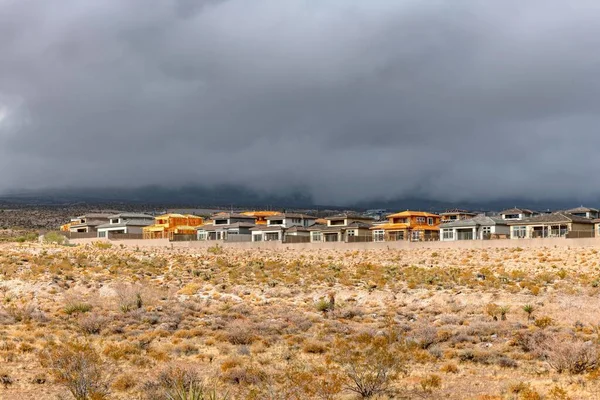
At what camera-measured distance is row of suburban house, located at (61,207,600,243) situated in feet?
289

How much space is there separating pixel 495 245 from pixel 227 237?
58185 mm

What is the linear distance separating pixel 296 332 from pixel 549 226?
72.4 m

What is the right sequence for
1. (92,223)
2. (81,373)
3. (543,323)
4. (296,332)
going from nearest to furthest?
(81,373) < (296,332) < (543,323) < (92,223)

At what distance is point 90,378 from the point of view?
604 inches

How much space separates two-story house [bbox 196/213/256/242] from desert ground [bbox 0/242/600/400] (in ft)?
181

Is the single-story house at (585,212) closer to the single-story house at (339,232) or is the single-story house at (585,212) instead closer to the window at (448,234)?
the window at (448,234)

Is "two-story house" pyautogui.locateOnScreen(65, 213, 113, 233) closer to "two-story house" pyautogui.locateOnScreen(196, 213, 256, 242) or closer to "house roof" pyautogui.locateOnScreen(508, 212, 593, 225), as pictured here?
"two-story house" pyautogui.locateOnScreen(196, 213, 256, 242)

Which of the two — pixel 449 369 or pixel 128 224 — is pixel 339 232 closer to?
pixel 128 224

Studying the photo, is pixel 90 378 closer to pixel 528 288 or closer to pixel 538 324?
pixel 538 324

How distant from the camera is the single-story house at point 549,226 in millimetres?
85175

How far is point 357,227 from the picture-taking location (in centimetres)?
10350

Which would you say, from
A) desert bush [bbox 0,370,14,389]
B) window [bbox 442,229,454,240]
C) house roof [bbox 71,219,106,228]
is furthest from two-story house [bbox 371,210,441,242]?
desert bush [bbox 0,370,14,389]

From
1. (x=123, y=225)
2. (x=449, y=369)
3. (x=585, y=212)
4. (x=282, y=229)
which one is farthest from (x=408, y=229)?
(x=449, y=369)

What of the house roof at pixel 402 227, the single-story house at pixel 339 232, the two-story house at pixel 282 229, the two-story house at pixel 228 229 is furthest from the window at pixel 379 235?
the two-story house at pixel 228 229
